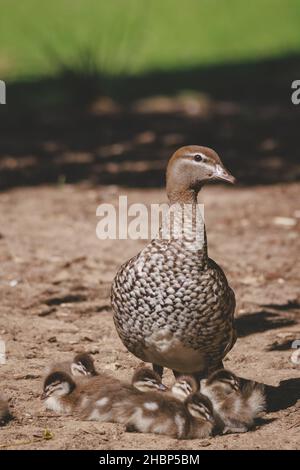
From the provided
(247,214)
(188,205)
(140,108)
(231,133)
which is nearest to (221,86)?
(140,108)

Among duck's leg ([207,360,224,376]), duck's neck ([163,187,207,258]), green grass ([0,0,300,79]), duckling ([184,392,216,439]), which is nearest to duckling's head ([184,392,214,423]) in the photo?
duckling ([184,392,216,439])

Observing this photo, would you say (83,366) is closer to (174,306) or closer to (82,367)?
(82,367)

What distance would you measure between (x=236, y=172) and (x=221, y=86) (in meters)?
5.27

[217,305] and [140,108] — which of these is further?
[140,108]

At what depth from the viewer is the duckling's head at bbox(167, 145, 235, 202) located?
226 inches

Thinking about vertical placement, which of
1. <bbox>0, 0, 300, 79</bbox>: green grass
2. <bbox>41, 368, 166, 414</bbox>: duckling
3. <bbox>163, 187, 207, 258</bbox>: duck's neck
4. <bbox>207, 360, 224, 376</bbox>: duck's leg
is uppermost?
<bbox>0, 0, 300, 79</bbox>: green grass

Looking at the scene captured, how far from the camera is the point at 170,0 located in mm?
24016

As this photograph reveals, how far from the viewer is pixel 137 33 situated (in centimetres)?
1886

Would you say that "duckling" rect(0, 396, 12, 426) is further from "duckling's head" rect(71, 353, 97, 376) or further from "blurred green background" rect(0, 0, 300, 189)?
"blurred green background" rect(0, 0, 300, 189)

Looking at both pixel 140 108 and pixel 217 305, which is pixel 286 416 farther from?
pixel 140 108

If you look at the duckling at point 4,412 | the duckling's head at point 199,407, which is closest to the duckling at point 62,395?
the duckling at point 4,412

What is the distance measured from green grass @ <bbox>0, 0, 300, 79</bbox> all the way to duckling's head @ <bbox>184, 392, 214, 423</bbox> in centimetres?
1067

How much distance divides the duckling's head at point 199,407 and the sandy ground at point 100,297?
12 cm
